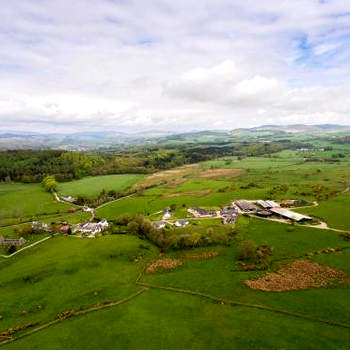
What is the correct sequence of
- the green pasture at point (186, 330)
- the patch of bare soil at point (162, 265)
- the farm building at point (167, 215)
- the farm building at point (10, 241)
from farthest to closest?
the farm building at point (167, 215)
the farm building at point (10, 241)
the patch of bare soil at point (162, 265)
the green pasture at point (186, 330)

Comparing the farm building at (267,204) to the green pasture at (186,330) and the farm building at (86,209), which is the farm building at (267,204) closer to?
the green pasture at (186,330)

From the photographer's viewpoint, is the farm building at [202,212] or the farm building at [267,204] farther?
the farm building at [267,204]

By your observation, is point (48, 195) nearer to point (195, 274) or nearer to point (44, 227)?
point (44, 227)

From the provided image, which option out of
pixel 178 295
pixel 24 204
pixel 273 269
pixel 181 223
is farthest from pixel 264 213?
pixel 24 204

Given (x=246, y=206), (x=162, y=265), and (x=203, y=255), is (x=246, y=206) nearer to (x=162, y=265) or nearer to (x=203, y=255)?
(x=203, y=255)

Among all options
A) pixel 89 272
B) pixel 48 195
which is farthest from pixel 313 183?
pixel 48 195

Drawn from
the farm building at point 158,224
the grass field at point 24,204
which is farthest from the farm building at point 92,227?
the grass field at point 24,204

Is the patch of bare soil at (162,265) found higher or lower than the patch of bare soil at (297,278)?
lower
